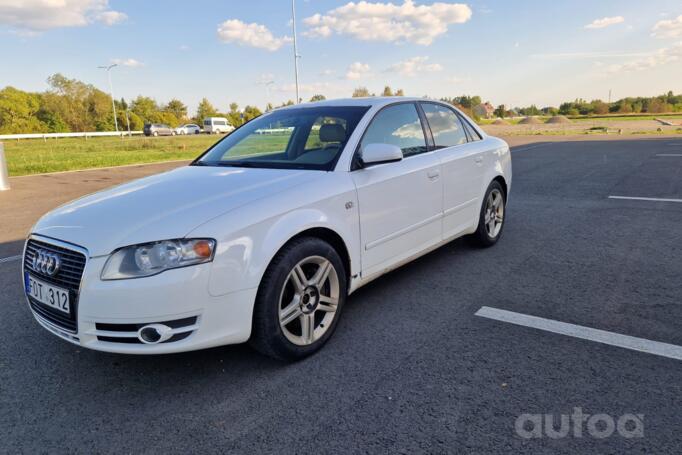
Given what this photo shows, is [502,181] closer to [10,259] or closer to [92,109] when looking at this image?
[10,259]

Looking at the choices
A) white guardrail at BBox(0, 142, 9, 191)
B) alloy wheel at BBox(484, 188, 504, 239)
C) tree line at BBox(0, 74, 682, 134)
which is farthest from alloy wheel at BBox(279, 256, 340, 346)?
tree line at BBox(0, 74, 682, 134)

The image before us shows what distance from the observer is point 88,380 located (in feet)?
8.88

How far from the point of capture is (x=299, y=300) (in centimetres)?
283

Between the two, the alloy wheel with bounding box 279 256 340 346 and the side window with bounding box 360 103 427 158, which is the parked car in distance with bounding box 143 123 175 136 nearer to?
the side window with bounding box 360 103 427 158

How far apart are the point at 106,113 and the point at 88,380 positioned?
287ft

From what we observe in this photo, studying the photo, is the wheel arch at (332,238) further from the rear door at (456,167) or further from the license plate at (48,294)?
the rear door at (456,167)

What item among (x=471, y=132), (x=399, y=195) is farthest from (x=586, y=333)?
(x=471, y=132)

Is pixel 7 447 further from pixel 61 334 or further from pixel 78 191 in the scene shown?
pixel 78 191

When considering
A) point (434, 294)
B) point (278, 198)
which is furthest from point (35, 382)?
point (434, 294)

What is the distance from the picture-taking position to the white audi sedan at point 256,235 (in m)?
2.34

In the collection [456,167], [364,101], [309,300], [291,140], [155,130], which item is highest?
[155,130]

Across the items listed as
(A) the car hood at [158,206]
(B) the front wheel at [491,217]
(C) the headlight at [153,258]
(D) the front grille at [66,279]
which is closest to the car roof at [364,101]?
(A) the car hood at [158,206]

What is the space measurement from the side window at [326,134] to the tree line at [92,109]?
51.6 metres

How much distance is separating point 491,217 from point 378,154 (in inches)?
94.3
